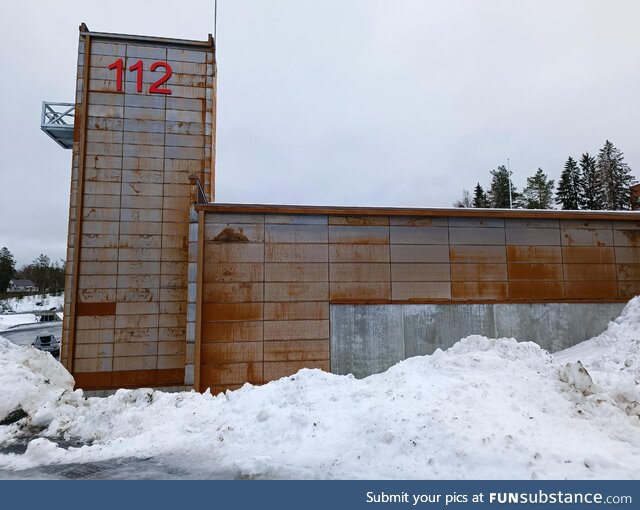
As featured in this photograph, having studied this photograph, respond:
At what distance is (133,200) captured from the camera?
15.7 metres

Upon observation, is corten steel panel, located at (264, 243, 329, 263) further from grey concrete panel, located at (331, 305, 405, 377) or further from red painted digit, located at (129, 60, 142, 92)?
red painted digit, located at (129, 60, 142, 92)

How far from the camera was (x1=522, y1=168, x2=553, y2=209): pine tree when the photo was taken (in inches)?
2126

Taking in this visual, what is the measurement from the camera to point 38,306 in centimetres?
6962

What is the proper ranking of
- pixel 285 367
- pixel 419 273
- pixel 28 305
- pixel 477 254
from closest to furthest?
1. pixel 285 367
2. pixel 419 273
3. pixel 477 254
4. pixel 28 305

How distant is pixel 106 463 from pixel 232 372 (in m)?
6.40

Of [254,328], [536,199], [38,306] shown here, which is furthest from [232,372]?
[38,306]

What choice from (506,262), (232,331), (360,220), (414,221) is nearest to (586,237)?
(506,262)

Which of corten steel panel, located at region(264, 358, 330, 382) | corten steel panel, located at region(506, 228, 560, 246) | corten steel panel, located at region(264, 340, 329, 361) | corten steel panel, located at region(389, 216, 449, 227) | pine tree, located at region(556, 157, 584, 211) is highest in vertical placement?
pine tree, located at region(556, 157, 584, 211)

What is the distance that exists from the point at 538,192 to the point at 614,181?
978cm

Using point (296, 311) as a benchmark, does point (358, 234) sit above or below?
above

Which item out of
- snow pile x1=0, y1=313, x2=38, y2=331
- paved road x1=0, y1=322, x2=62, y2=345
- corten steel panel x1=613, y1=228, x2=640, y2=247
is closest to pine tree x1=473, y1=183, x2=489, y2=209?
corten steel panel x1=613, y1=228, x2=640, y2=247

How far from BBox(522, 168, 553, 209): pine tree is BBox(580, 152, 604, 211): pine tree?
5031 mm

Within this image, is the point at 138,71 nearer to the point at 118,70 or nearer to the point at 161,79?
the point at 118,70
